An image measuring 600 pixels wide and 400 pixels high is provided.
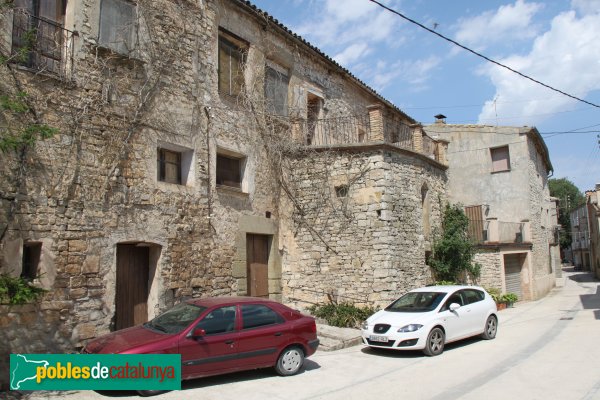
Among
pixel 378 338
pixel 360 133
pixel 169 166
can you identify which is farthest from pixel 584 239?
pixel 169 166

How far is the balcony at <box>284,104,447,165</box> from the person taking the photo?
14.0 metres

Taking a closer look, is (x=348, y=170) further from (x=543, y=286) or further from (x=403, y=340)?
(x=543, y=286)

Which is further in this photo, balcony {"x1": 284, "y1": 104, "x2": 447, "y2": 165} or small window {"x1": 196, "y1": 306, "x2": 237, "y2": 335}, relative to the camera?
balcony {"x1": 284, "y1": 104, "x2": 447, "y2": 165}

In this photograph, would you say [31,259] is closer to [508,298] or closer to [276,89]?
[276,89]

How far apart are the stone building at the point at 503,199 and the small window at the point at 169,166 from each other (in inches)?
466

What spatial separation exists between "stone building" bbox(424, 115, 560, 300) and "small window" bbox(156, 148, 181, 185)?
11830mm

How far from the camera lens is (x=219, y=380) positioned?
293 inches

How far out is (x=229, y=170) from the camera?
41.5 ft

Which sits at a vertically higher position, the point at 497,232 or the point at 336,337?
the point at 497,232

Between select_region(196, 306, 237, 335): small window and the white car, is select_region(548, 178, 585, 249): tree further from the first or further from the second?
select_region(196, 306, 237, 335): small window

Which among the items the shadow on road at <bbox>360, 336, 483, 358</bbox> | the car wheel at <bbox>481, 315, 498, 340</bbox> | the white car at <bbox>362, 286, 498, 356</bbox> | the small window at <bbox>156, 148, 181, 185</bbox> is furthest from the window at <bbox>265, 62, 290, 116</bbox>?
the car wheel at <bbox>481, 315, 498, 340</bbox>

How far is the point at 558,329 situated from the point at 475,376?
589cm

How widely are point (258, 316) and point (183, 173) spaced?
15.9 ft

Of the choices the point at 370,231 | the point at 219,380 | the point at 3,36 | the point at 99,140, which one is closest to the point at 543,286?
the point at 370,231
